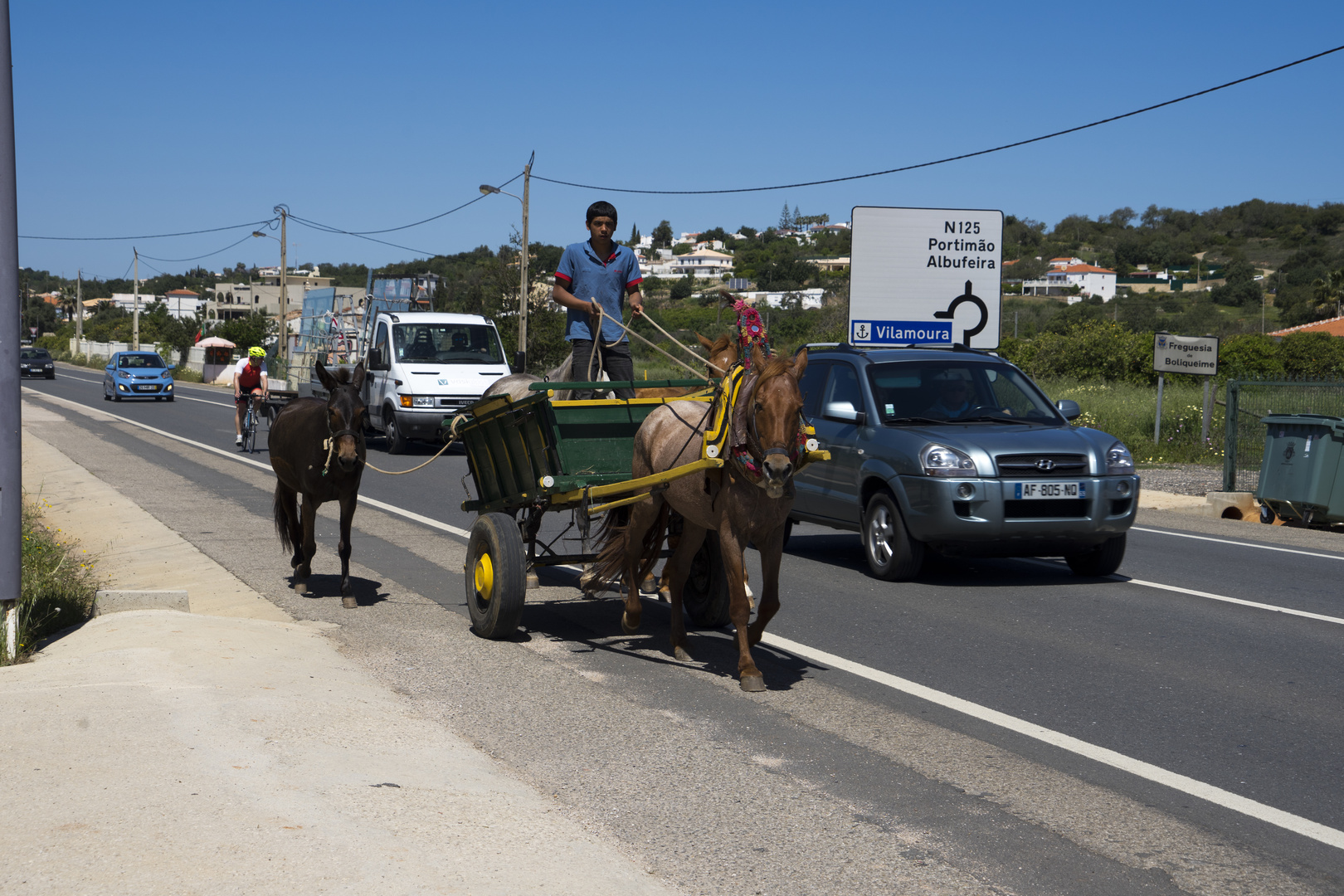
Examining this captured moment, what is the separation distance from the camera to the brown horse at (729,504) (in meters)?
6.10

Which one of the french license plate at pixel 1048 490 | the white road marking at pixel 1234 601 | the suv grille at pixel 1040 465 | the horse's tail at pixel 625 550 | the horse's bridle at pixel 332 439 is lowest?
the white road marking at pixel 1234 601

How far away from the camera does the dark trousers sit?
9.00 m

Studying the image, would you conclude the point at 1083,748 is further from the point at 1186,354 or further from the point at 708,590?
the point at 1186,354

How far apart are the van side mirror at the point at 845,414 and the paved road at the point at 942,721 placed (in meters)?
1.36

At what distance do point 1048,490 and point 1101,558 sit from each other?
107 cm

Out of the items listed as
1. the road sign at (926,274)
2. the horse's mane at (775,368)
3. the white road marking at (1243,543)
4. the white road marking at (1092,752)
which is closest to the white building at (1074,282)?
the road sign at (926,274)

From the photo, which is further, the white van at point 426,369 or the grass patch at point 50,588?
the white van at point 426,369

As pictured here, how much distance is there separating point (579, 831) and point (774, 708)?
6.81ft

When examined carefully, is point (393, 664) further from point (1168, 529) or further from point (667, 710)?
point (1168, 529)

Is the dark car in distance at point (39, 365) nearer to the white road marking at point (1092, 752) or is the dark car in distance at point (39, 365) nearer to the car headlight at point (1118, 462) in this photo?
the car headlight at point (1118, 462)

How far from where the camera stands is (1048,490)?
9.88 m

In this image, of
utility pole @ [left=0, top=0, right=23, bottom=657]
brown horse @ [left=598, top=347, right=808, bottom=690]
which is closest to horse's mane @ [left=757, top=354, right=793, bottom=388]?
brown horse @ [left=598, top=347, right=808, bottom=690]

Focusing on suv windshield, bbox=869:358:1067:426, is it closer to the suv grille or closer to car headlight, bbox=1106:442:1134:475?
car headlight, bbox=1106:442:1134:475

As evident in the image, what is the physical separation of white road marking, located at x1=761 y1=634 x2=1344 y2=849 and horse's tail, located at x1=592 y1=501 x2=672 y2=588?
0.96 m
